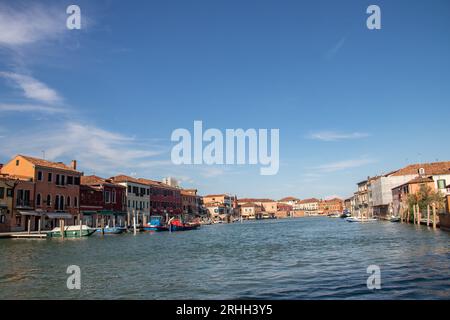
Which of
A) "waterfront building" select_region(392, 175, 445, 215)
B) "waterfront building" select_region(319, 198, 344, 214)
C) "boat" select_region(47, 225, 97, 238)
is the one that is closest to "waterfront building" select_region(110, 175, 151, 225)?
"boat" select_region(47, 225, 97, 238)

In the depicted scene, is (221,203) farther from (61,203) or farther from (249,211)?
(61,203)

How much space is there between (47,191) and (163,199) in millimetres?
29881

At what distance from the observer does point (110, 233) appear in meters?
45.3

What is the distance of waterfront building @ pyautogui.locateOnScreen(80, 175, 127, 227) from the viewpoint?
50.8 metres

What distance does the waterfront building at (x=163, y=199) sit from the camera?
68719 millimetres

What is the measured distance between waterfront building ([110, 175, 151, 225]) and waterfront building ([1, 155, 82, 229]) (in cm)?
1177

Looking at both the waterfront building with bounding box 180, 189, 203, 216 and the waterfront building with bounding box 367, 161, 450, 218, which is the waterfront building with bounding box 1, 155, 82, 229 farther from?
the waterfront building with bounding box 367, 161, 450, 218

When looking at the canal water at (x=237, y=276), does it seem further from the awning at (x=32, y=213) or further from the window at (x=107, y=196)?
the window at (x=107, y=196)

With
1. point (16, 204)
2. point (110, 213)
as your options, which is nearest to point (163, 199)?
point (110, 213)

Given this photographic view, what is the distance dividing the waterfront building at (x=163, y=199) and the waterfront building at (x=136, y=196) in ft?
5.07

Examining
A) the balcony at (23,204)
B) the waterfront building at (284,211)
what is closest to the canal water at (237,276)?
the balcony at (23,204)
